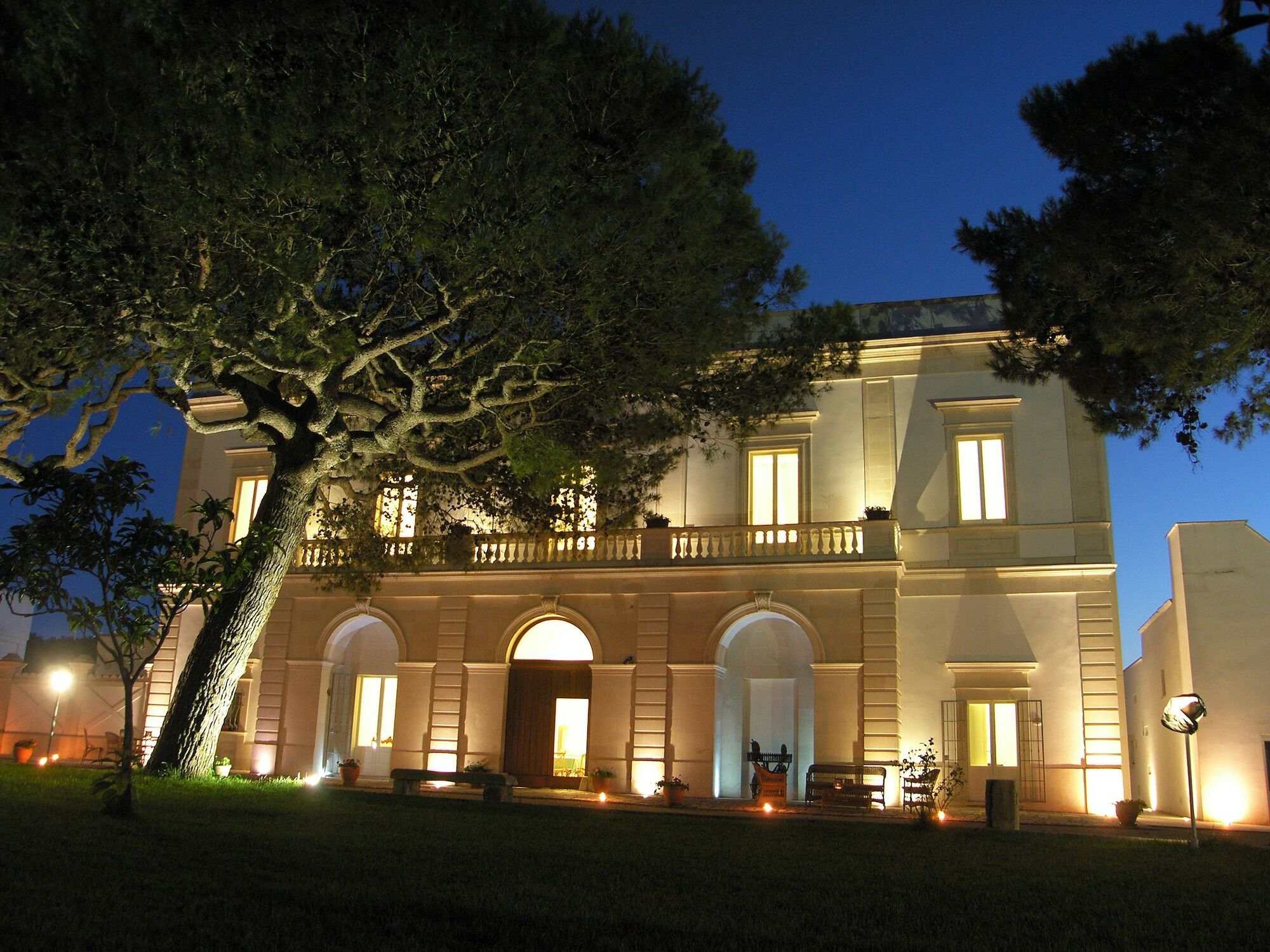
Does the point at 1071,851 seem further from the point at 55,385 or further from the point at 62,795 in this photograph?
the point at 55,385

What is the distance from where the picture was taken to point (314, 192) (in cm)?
1189

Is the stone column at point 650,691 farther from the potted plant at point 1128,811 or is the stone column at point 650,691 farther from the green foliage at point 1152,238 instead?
A: the green foliage at point 1152,238

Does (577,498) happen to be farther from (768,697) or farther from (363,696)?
(363,696)

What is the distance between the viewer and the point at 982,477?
21531 millimetres

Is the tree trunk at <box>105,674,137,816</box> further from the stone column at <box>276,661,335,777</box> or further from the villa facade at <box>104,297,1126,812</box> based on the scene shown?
the stone column at <box>276,661,335,777</box>

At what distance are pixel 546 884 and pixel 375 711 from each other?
1756cm

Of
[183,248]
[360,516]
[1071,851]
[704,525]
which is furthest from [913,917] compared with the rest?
[704,525]

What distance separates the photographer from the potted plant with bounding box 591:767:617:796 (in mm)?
20188

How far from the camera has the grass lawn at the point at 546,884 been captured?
19.6 ft

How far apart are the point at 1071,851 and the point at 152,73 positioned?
12733 millimetres

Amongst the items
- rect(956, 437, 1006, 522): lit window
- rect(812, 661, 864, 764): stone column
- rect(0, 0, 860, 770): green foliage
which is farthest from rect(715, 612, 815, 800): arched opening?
rect(0, 0, 860, 770): green foliage

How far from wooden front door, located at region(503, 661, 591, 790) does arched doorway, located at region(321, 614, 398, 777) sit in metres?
2.80

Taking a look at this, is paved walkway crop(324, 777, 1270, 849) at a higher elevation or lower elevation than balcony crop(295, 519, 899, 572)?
lower

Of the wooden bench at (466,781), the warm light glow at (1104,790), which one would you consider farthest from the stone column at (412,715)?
the warm light glow at (1104,790)
